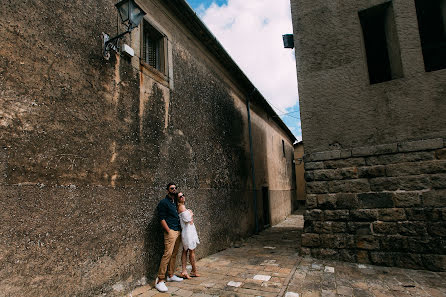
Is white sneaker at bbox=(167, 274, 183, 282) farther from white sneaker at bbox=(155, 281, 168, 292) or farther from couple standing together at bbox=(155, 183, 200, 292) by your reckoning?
white sneaker at bbox=(155, 281, 168, 292)

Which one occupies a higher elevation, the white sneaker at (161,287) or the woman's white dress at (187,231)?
the woman's white dress at (187,231)

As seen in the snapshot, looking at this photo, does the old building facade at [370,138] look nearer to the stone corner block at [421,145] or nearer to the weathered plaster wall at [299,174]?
the stone corner block at [421,145]

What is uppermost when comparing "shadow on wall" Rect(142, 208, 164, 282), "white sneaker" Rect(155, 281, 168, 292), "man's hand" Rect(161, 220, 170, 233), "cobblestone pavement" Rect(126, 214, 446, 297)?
"man's hand" Rect(161, 220, 170, 233)

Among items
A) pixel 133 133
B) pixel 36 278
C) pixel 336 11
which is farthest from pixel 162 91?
pixel 336 11

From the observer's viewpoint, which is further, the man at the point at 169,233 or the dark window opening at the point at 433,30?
the dark window opening at the point at 433,30

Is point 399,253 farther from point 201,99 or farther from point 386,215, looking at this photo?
point 201,99

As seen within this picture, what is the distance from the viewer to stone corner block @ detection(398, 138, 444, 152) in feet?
14.9

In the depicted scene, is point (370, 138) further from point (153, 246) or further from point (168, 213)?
point (153, 246)

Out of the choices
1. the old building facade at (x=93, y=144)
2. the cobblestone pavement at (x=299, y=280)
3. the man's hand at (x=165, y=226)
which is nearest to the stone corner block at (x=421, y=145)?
the cobblestone pavement at (x=299, y=280)

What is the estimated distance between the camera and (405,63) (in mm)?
4953

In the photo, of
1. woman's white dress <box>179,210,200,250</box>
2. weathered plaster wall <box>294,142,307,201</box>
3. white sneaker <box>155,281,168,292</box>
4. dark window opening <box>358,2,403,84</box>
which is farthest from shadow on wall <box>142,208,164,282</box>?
weathered plaster wall <box>294,142,307,201</box>

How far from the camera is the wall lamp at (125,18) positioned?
3.55 meters

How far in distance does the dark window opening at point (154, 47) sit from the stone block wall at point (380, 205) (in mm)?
3664

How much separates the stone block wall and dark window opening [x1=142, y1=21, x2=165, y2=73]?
3.66 m
